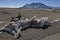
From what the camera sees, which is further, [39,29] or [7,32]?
[39,29]

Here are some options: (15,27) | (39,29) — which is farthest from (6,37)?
(39,29)

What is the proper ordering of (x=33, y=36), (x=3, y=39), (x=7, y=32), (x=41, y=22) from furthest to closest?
(x=41, y=22)
(x=33, y=36)
(x=7, y=32)
(x=3, y=39)

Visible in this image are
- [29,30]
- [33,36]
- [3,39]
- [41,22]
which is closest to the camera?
[3,39]

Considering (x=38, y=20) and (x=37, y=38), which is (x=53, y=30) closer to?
(x=38, y=20)

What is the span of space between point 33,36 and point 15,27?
256cm

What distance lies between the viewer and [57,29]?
2994 cm

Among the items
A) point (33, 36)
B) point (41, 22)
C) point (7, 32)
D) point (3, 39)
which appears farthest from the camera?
point (41, 22)

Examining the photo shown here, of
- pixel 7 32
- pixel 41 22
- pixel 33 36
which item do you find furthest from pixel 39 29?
pixel 7 32

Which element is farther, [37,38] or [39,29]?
[39,29]

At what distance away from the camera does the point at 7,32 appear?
23859mm

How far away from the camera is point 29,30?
92.4ft

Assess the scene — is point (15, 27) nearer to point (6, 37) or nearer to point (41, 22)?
point (6, 37)

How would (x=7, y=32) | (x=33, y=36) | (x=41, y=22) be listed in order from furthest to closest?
(x=41, y=22) → (x=33, y=36) → (x=7, y=32)

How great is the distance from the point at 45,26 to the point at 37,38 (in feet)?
21.7
